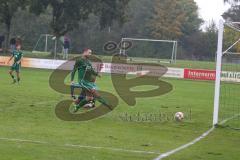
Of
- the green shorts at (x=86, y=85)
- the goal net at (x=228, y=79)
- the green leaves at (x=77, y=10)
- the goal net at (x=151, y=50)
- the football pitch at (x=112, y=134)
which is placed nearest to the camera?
the football pitch at (x=112, y=134)

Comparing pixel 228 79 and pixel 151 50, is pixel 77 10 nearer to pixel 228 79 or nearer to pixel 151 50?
pixel 151 50

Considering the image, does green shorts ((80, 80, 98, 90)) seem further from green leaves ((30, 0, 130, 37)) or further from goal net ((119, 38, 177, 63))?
goal net ((119, 38, 177, 63))

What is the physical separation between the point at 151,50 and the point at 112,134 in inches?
1846

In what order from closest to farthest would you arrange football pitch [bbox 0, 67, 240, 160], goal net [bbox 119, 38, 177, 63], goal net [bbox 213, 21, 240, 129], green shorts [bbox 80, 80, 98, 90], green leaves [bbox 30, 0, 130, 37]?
1. football pitch [bbox 0, 67, 240, 160]
2. goal net [bbox 213, 21, 240, 129]
3. green shorts [bbox 80, 80, 98, 90]
4. green leaves [bbox 30, 0, 130, 37]
5. goal net [bbox 119, 38, 177, 63]

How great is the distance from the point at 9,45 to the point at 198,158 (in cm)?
5296

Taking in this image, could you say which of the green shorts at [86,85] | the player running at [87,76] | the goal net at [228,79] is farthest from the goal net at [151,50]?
the green shorts at [86,85]

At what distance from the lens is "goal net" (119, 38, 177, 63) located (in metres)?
57.1

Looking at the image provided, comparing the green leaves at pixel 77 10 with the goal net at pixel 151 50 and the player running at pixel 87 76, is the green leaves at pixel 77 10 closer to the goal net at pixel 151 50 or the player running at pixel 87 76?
the goal net at pixel 151 50

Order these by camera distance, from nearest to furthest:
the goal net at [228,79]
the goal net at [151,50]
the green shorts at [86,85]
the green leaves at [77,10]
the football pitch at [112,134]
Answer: the football pitch at [112,134] < the goal net at [228,79] < the green shorts at [86,85] < the green leaves at [77,10] < the goal net at [151,50]

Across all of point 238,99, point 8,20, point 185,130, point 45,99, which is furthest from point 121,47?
point 185,130

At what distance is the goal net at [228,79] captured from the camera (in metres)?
15.5

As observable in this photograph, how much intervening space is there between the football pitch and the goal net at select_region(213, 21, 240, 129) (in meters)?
0.64

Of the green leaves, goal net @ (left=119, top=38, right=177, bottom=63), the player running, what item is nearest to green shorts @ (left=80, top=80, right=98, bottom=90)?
the player running

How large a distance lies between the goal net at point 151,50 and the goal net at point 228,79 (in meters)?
23.5
